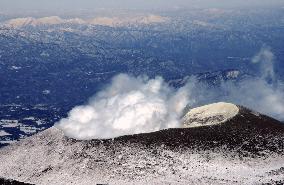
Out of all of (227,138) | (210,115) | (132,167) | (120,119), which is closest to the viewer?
(132,167)

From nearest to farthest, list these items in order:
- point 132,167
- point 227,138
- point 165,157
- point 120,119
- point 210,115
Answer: point 132,167, point 165,157, point 227,138, point 210,115, point 120,119

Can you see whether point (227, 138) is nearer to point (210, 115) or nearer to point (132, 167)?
point (210, 115)

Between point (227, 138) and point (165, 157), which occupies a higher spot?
point (227, 138)

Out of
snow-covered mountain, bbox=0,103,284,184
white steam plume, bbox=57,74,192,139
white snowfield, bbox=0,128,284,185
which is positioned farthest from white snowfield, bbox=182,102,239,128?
white snowfield, bbox=0,128,284,185

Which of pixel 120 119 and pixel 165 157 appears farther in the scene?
pixel 120 119

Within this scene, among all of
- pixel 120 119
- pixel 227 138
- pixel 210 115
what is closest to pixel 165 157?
pixel 227 138

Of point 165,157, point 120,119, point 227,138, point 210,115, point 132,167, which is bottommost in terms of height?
point 120,119

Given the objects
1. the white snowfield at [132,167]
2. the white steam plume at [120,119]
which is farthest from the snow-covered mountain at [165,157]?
the white steam plume at [120,119]
